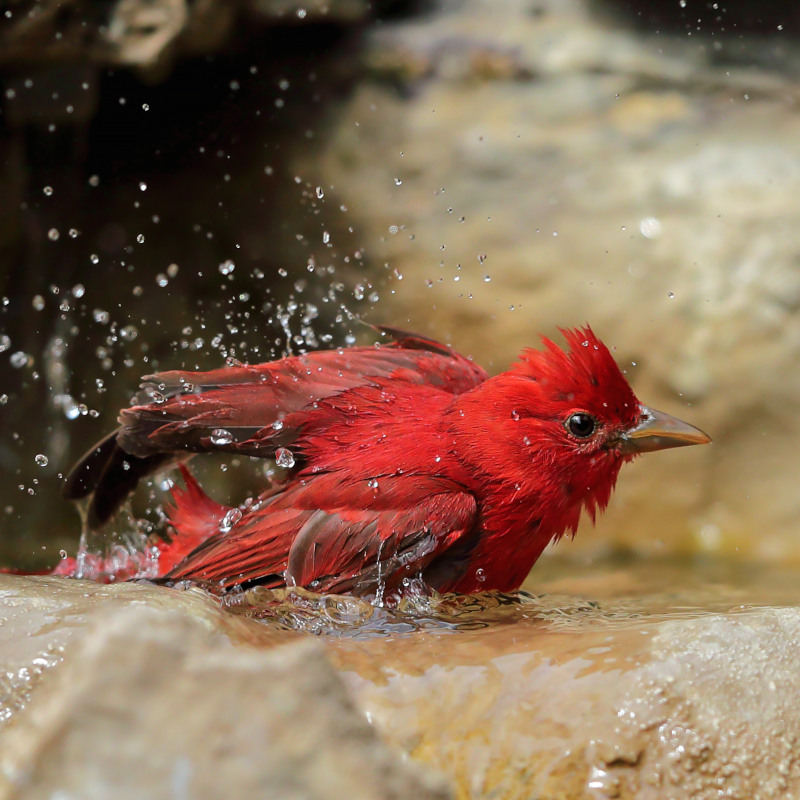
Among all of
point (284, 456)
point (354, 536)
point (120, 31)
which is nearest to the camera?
point (354, 536)

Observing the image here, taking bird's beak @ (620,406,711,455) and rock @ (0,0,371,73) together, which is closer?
bird's beak @ (620,406,711,455)

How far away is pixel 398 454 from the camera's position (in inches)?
114

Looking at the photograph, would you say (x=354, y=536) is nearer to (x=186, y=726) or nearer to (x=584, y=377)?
(x=584, y=377)

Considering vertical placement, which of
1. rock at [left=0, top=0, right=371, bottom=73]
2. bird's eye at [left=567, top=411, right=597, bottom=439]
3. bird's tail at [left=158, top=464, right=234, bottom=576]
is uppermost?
rock at [left=0, top=0, right=371, bottom=73]

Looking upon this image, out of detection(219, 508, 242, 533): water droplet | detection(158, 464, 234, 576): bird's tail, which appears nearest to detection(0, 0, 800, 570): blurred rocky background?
detection(158, 464, 234, 576): bird's tail

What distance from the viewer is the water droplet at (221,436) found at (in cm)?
304

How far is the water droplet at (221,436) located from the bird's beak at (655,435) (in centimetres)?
123

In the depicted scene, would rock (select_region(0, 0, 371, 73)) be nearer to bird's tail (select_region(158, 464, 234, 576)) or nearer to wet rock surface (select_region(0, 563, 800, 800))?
bird's tail (select_region(158, 464, 234, 576))

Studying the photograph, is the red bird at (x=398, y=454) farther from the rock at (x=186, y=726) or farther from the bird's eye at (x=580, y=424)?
the rock at (x=186, y=726)

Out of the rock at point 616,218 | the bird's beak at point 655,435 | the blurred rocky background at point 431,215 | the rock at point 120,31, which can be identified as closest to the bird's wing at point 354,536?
the bird's beak at point 655,435

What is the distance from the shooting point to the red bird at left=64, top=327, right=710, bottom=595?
9.16 feet

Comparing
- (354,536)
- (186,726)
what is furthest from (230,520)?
(186,726)

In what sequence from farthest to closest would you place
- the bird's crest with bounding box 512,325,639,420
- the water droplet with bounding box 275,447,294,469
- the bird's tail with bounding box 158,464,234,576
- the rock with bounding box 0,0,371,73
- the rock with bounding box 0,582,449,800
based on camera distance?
the rock with bounding box 0,0,371,73, the bird's tail with bounding box 158,464,234,576, the water droplet with bounding box 275,447,294,469, the bird's crest with bounding box 512,325,639,420, the rock with bounding box 0,582,449,800

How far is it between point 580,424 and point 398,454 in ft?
1.84
